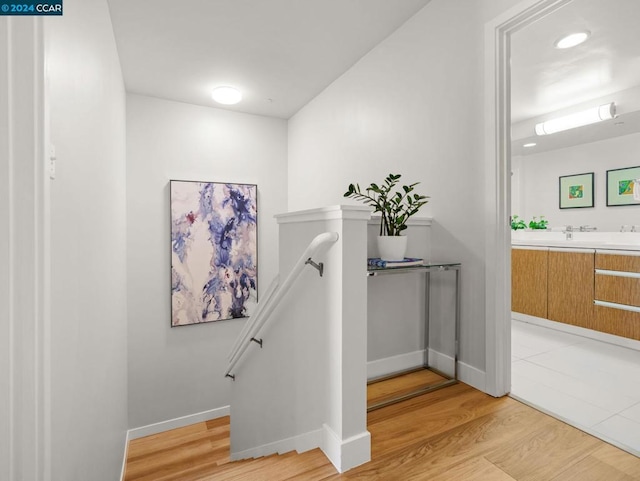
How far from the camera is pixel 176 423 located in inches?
152

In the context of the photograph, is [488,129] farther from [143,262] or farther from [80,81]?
[143,262]

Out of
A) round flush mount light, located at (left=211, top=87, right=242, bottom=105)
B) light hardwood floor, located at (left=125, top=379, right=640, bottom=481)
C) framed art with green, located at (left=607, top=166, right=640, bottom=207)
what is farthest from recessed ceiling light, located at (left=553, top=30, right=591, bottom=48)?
round flush mount light, located at (left=211, top=87, right=242, bottom=105)

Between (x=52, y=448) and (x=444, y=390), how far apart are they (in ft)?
5.79

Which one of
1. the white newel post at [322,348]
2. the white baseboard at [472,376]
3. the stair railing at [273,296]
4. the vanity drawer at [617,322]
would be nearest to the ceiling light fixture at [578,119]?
the vanity drawer at [617,322]

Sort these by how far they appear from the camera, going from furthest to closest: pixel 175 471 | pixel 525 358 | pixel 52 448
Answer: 1. pixel 175 471
2. pixel 525 358
3. pixel 52 448

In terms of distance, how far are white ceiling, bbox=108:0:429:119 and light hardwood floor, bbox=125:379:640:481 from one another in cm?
253

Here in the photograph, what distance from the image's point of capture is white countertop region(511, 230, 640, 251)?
9.68 ft

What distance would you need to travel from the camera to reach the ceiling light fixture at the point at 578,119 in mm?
3324

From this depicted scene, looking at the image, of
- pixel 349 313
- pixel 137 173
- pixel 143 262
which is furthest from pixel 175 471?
pixel 137 173

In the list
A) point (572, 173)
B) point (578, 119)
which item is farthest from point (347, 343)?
point (572, 173)

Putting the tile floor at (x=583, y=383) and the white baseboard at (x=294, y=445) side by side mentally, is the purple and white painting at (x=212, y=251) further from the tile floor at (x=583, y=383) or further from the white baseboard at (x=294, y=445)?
the tile floor at (x=583, y=383)

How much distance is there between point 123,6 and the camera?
232cm

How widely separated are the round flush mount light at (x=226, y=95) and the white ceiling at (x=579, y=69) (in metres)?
2.62

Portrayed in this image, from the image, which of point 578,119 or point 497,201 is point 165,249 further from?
point 578,119
